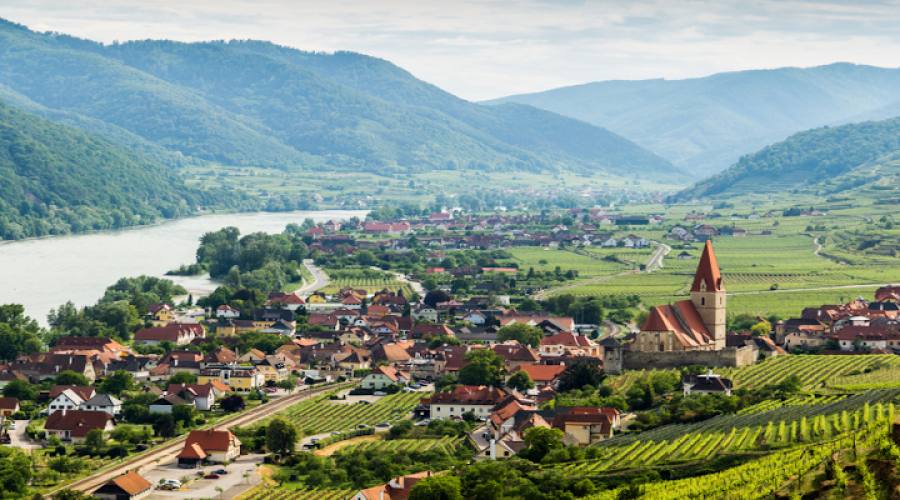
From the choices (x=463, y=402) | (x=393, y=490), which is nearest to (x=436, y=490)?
(x=393, y=490)

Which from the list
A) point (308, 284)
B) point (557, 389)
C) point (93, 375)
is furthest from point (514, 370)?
point (308, 284)

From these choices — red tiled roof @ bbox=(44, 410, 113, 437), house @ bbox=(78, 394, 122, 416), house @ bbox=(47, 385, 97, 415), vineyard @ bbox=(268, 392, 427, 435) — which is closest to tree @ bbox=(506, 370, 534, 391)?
vineyard @ bbox=(268, 392, 427, 435)

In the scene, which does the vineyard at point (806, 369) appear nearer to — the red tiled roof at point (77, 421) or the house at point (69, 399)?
the red tiled roof at point (77, 421)

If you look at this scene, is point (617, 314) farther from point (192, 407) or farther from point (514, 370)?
point (192, 407)

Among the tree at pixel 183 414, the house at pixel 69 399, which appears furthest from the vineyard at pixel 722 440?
the house at pixel 69 399

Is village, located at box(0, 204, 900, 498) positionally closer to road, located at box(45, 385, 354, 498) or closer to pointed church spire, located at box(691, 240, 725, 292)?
pointed church spire, located at box(691, 240, 725, 292)
